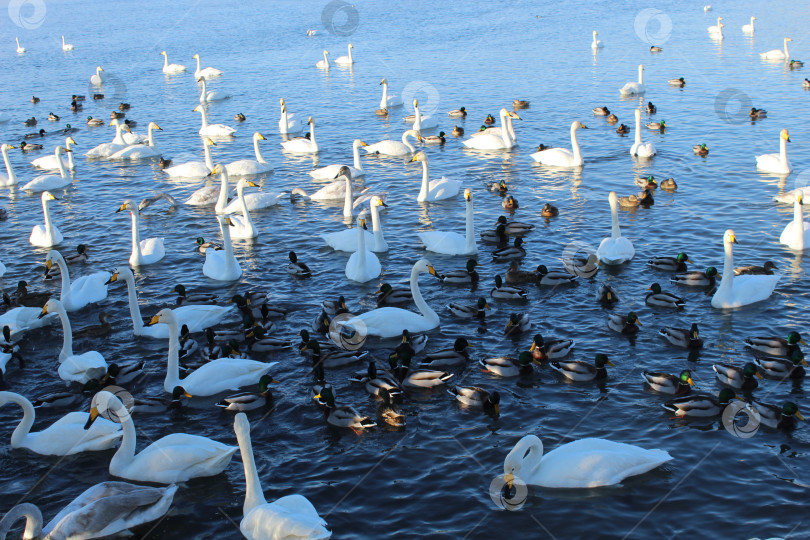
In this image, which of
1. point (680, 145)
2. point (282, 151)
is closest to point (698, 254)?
point (680, 145)

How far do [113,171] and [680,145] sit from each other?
21.5 meters

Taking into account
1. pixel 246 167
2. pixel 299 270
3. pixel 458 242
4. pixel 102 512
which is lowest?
pixel 102 512

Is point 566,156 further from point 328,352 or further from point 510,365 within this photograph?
point 328,352

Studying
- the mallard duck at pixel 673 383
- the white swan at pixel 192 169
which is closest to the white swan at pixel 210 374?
the mallard duck at pixel 673 383

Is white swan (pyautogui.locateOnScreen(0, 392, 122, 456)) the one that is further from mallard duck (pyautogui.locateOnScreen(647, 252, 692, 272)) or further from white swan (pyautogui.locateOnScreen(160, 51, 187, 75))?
white swan (pyautogui.locateOnScreen(160, 51, 187, 75))

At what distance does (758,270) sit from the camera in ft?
61.3

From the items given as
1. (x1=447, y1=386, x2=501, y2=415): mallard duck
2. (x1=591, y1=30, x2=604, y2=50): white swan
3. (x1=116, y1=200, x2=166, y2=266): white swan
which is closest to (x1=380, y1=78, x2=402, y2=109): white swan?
(x1=591, y1=30, x2=604, y2=50): white swan

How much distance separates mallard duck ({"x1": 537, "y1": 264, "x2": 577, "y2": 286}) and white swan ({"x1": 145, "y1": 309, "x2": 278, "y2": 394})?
6.86m

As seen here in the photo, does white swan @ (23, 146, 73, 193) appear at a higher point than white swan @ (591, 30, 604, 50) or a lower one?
lower

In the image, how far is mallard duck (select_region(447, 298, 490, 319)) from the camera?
17.5 meters

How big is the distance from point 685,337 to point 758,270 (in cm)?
434

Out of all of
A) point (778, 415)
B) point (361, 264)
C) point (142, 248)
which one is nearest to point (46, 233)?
point (142, 248)

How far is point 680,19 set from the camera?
2443 inches

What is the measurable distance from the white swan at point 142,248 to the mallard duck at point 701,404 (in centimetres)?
1382
